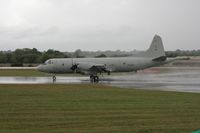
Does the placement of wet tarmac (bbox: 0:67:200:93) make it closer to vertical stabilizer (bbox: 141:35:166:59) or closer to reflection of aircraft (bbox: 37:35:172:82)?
reflection of aircraft (bbox: 37:35:172:82)

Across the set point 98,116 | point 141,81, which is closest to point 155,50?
point 141,81

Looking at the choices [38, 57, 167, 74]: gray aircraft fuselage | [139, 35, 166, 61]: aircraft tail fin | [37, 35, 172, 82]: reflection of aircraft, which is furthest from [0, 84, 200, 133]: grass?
[139, 35, 166, 61]: aircraft tail fin

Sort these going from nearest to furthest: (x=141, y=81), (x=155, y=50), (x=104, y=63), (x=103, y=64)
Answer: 1. (x=141, y=81)
2. (x=103, y=64)
3. (x=104, y=63)
4. (x=155, y=50)

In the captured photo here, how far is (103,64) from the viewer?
45281 mm

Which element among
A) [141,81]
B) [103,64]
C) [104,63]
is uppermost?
[104,63]

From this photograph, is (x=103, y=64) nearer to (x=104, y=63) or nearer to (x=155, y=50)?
(x=104, y=63)

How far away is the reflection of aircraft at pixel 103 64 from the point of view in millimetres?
44219

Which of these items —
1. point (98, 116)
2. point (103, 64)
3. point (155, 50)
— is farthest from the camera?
point (155, 50)

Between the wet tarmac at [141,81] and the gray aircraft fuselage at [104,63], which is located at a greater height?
the gray aircraft fuselage at [104,63]

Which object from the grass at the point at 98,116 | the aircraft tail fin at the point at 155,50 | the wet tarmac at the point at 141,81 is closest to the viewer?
the grass at the point at 98,116

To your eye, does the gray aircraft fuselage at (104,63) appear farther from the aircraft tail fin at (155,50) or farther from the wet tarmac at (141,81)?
the wet tarmac at (141,81)

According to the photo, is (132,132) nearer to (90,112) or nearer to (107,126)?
(107,126)

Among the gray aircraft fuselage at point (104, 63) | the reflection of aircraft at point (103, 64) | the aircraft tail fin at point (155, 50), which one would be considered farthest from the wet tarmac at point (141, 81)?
the aircraft tail fin at point (155, 50)

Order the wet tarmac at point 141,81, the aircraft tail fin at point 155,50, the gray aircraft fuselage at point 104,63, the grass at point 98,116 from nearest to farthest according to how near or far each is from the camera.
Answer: the grass at point 98,116 < the wet tarmac at point 141,81 < the gray aircraft fuselage at point 104,63 < the aircraft tail fin at point 155,50
